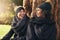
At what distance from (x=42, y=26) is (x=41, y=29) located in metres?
0.04

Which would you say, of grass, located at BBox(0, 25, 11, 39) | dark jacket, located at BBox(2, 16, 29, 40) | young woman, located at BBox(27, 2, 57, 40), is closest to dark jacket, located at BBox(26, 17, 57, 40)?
young woman, located at BBox(27, 2, 57, 40)

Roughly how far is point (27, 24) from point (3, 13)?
1.89 metres

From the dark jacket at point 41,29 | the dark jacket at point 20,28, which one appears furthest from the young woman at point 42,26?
the dark jacket at point 20,28

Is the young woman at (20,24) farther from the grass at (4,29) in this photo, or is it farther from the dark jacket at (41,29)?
the grass at (4,29)

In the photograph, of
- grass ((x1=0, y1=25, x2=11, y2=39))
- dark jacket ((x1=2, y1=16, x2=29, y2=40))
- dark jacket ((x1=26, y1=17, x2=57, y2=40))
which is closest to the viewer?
dark jacket ((x1=26, y1=17, x2=57, y2=40))

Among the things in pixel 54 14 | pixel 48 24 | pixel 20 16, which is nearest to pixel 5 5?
pixel 54 14

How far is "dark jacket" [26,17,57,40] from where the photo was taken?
3.27 m

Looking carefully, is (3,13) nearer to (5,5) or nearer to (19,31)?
(5,5)

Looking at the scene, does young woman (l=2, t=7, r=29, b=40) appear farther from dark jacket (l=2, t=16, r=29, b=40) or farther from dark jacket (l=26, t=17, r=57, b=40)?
dark jacket (l=26, t=17, r=57, b=40)

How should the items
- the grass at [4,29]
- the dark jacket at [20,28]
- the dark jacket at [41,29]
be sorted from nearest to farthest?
the dark jacket at [41,29] < the dark jacket at [20,28] < the grass at [4,29]

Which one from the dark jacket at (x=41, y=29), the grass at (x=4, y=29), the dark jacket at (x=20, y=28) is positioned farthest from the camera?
the grass at (x=4, y=29)

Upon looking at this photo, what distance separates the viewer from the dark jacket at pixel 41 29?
327 centimetres

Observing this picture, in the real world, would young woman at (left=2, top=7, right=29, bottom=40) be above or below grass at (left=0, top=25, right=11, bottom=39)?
above

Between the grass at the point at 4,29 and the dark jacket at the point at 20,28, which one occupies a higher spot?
the dark jacket at the point at 20,28
